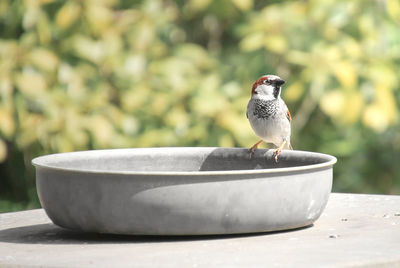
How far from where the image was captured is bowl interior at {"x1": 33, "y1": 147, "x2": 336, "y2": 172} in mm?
2584

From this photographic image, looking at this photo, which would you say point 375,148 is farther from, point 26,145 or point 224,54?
point 26,145

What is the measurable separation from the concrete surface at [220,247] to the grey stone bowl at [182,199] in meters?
0.05

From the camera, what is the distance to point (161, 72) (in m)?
4.53

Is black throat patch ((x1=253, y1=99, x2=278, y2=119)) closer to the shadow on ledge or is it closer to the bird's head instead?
the bird's head

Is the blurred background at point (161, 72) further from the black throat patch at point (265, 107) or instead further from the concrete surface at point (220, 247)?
the concrete surface at point (220, 247)

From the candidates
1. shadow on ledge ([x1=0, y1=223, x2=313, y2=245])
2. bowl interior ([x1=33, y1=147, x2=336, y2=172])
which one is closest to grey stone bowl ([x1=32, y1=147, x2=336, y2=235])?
shadow on ledge ([x1=0, y1=223, x2=313, y2=245])

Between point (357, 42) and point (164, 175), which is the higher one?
point (357, 42)

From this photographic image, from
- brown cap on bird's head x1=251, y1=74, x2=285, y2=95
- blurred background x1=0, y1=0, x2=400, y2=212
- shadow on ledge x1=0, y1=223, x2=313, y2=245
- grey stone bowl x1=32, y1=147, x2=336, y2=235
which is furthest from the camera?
blurred background x1=0, y1=0, x2=400, y2=212

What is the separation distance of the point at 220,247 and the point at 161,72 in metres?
2.58

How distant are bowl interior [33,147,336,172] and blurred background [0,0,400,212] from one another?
1.65 metres

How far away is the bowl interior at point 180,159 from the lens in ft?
8.48

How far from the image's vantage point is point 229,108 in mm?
4414

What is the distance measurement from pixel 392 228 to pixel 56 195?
3.22 ft

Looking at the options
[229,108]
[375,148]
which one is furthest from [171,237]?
[375,148]
